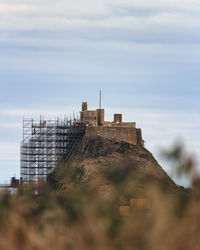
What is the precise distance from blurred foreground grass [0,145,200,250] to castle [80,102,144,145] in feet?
247

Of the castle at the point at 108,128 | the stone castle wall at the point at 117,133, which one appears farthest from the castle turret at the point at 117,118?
the stone castle wall at the point at 117,133

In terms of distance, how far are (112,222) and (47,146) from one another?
74.7 meters

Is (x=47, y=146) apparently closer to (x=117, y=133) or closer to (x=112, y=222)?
(x=117, y=133)

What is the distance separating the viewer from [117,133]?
3561 inches

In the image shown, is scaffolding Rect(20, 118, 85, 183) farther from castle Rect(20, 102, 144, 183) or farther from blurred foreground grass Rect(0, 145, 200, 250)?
blurred foreground grass Rect(0, 145, 200, 250)

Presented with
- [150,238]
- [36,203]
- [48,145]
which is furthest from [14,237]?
[48,145]

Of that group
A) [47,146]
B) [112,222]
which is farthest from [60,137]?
[112,222]

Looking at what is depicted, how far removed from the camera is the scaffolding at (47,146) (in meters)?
86.5

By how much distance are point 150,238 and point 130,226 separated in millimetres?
938

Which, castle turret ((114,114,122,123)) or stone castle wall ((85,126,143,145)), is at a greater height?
castle turret ((114,114,122,123))

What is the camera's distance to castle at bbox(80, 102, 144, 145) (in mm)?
89500

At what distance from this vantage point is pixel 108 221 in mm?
12234

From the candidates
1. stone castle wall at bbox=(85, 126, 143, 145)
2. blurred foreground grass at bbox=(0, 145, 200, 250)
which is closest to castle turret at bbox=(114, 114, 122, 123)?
stone castle wall at bbox=(85, 126, 143, 145)

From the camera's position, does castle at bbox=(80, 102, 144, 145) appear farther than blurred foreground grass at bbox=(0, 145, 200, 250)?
Yes
